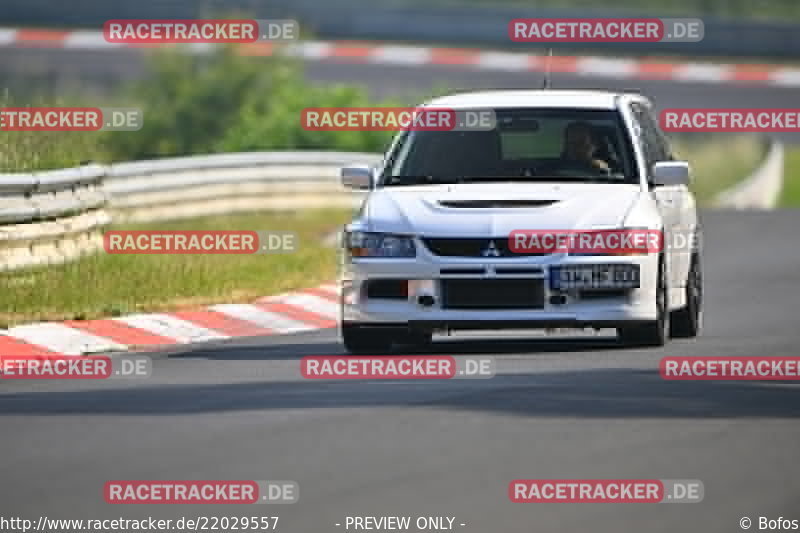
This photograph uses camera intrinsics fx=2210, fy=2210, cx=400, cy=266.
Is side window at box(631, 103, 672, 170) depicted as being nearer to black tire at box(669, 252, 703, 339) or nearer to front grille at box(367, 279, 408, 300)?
black tire at box(669, 252, 703, 339)

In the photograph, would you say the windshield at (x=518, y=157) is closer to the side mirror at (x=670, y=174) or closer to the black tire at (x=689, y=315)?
the side mirror at (x=670, y=174)

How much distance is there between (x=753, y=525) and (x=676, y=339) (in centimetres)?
712

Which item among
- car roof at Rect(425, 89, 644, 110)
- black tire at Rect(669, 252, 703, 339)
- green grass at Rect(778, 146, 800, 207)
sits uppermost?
car roof at Rect(425, 89, 644, 110)

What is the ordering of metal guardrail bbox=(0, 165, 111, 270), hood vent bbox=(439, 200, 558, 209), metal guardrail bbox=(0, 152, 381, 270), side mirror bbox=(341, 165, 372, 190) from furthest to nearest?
metal guardrail bbox=(0, 152, 381, 270) < metal guardrail bbox=(0, 165, 111, 270) < side mirror bbox=(341, 165, 372, 190) < hood vent bbox=(439, 200, 558, 209)

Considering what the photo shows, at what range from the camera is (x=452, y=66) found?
48.4 metres

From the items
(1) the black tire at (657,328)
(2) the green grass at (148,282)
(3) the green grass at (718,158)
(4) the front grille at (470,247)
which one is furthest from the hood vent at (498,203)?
(3) the green grass at (718,158)

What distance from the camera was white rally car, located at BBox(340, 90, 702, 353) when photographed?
41.7 ft

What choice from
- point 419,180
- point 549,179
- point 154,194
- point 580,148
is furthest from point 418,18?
point 549,179

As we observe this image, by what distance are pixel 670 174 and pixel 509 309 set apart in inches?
61.4

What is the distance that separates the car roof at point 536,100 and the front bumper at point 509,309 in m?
1.64

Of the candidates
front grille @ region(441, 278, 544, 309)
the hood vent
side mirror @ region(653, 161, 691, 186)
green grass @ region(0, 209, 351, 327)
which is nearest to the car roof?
side mirror @ region(653, 161, 691, 186)

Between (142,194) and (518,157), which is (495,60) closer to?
(142,194)

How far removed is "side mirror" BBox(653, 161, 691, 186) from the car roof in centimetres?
76

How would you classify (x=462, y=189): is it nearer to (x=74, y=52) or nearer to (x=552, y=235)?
(x=552, y=235)
